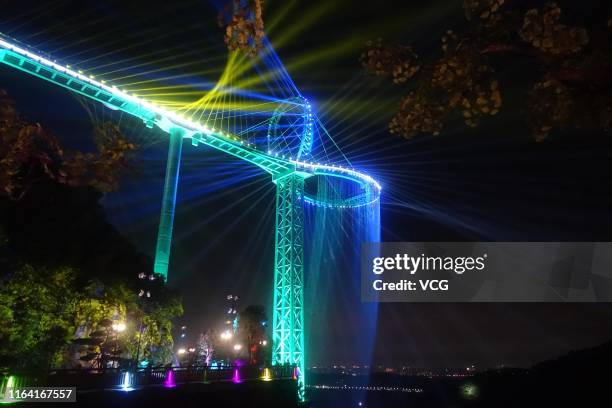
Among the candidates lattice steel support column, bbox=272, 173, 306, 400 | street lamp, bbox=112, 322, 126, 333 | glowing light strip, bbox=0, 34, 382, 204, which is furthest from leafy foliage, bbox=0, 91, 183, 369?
lattice steel support column, bbox=272, 173, 306, 400

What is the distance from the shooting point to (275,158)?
3672 cm

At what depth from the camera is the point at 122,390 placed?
16.3 metres

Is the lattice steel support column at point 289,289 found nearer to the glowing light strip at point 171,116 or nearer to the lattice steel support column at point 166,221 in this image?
the glowing light strip at point 171,116

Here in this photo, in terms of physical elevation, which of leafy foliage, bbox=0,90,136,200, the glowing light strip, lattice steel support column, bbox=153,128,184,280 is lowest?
leafy foliage, bbox=0,90,136,200

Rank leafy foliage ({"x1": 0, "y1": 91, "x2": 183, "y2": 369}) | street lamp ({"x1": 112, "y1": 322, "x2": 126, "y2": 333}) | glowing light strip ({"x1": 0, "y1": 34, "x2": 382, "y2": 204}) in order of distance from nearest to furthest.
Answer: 1. leafy foliage ({"x1": 0, "y1": 91, "x2": 183, "y2": 369})
2. glowing light strip ({"x1": 0, "y1": 34, "x2": 382, "y2": 204})
3. street lamp ({"x1": 112, "y1": 322, "x2": 126, "y2": 333})

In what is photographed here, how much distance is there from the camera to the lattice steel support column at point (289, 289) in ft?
105

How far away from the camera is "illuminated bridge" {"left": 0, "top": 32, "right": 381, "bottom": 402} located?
1016 inches

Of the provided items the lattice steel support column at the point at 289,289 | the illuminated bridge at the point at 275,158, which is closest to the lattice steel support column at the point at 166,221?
the illuminated bridge at the point at 275,158

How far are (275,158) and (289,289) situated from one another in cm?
1096

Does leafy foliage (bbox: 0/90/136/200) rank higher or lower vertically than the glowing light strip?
lower

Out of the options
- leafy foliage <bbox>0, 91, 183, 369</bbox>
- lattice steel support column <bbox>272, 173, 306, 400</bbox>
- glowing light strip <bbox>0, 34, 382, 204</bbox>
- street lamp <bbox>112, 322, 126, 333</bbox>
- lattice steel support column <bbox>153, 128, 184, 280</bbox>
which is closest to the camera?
leafy foliage <bbox>0, 91, 183, 369</bbox>

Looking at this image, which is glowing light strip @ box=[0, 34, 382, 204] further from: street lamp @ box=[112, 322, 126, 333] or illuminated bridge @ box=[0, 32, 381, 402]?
street lamp @ box=[112, 322, 126, 333]

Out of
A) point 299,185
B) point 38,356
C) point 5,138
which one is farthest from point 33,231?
point 299,185

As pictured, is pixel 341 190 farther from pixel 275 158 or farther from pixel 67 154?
pixel 67 154
